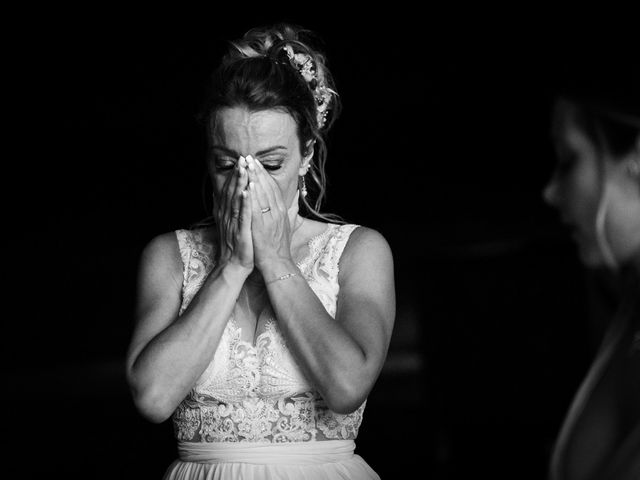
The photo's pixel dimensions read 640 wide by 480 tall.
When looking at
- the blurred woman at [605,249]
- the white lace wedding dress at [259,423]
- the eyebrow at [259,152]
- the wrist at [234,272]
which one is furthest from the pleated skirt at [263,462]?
the blurred woman at [605,249]

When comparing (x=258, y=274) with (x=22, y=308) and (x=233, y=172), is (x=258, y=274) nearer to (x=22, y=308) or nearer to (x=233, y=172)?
(x=233, y=172)

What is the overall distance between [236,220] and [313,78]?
491 mm

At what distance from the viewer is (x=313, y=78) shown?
2576 mm

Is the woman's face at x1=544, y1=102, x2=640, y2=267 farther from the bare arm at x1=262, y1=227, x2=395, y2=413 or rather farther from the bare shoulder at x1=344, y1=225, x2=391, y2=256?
the bare shoulder at x1=344, y1=225, x2=391, y2=256

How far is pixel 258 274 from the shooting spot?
2490 millimetres

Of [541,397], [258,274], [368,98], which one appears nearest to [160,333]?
[258,274]

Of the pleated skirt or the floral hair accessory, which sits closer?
the pleated skirt

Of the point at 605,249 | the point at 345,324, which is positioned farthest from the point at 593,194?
the point at 345,324

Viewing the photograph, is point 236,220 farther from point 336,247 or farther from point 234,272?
point 336,247

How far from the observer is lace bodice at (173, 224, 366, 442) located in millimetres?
2273

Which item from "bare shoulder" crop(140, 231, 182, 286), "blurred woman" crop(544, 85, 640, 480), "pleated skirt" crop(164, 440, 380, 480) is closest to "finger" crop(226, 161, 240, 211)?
"bare shoulder" crop(140, 231, 182, 286)

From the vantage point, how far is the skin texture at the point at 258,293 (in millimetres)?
2176

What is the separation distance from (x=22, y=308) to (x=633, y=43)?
919cm

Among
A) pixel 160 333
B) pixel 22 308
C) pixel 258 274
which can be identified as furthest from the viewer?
pixel 22 308
